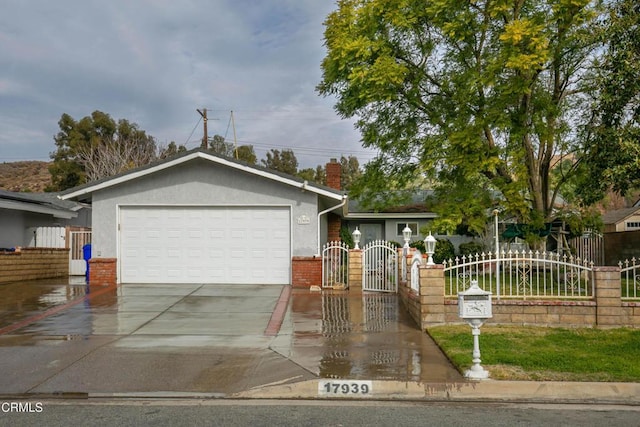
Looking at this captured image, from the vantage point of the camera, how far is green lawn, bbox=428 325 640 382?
7.00 m

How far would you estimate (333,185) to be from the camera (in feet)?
75.4

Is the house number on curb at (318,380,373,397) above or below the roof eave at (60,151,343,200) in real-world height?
below

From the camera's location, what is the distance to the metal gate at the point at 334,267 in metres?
15.8

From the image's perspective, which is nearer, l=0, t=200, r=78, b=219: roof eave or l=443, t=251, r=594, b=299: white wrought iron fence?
l=443, t=251, r=594, b=299: white wrought iron fence

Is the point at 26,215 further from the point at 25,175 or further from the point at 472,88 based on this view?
the point at 25,175

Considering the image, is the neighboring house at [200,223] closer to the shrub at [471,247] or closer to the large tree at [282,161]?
the shrub at [471,247]

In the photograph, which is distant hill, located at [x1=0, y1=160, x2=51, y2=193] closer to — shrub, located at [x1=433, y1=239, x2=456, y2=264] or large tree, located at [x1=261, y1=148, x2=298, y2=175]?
large tree, located at [x1=261, y1=148, x2=298, y2=175]

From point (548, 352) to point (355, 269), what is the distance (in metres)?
7.91

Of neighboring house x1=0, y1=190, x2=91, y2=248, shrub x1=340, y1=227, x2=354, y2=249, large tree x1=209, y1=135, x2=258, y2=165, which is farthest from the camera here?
large tree x1=209, y1=135, x2=258, y2=165

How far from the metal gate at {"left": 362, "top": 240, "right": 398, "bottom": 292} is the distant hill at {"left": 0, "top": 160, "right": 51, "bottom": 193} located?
213 ft

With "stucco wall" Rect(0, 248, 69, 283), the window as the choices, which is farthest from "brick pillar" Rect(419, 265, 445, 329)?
the window

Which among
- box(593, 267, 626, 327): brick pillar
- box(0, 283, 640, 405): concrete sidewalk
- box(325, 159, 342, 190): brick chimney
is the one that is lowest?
→ box(0, 283, 640, 405): concrete sidewalk

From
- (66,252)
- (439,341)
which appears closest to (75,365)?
(439,341)

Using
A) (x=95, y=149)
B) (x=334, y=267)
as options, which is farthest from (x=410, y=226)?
(x=95, y=149)
